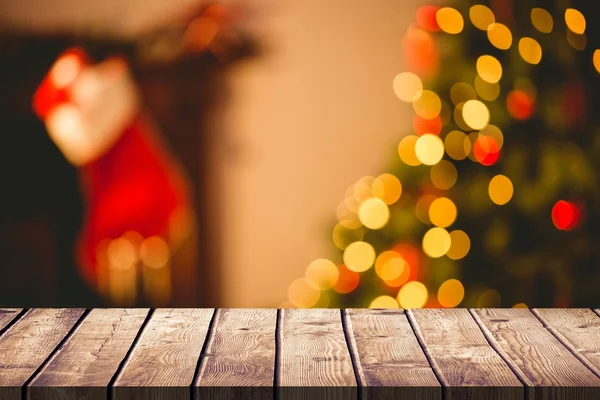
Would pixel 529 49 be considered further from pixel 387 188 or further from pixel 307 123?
pixel 307 123

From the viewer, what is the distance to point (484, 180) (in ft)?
9.04

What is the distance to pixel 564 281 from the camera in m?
2.79

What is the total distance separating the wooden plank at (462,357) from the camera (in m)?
1.92

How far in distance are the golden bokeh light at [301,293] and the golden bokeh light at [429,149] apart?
518mm

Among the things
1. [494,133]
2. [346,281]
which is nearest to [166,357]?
[346,281]

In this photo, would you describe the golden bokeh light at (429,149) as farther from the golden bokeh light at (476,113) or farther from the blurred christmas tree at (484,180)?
the golden bokeh light at (476,113)

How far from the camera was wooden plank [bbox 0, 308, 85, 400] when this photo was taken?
1.97m

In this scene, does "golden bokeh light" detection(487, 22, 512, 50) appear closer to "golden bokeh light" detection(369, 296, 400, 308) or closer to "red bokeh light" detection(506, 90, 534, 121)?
"red bokeh light" detection(506, 90, 534, 121)

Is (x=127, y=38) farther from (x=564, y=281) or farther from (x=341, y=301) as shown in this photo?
(x=564, y=281)

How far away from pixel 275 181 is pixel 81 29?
0.74m

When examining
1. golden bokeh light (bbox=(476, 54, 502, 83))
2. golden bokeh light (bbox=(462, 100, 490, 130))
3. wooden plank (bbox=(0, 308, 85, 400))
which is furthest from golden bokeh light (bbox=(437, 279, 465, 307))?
wooden plank (bbox=(0, 308, 85, 400))

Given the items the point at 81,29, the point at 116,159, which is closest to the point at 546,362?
the point at 116,159

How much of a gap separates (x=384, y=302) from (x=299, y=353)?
0.67 meters

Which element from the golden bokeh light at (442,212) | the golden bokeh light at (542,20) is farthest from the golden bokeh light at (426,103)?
the golden bokeh light at (542,20)
